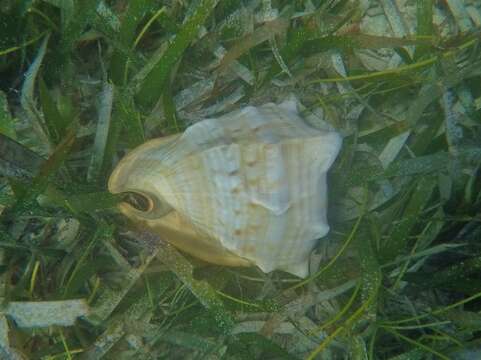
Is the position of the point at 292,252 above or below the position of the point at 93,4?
below

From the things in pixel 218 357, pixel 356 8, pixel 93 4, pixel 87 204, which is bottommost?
pixel 218 357

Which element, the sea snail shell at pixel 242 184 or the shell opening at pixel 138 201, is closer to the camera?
the sea snail shell at pixel 242 184

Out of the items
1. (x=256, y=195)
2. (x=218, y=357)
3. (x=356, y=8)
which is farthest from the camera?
(x=356, y=8)

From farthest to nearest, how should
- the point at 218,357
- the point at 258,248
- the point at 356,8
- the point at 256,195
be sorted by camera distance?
the point at 356,8
the point at 218,357
the point at 258,248
the point at 256,195

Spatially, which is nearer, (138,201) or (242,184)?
(242,184)

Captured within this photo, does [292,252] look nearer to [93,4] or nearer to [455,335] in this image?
[455,335]

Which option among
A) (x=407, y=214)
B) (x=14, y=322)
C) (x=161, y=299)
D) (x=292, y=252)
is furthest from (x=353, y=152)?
(x=14, y=322)

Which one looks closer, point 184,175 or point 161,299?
point 184,175

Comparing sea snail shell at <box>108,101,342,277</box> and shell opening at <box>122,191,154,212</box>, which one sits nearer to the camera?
sea snail shell at <box>108,101,342,277</box>
